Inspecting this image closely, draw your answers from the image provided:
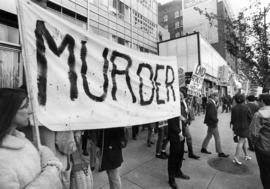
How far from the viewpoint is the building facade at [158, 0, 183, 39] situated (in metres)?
46.3

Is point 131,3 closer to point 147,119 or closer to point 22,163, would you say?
point 147,119

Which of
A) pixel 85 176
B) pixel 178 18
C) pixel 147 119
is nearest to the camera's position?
A: pixel 85 176

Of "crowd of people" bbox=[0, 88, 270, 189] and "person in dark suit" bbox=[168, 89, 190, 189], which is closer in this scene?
"crowd of people" bbox=[0, 88, 270, 189]

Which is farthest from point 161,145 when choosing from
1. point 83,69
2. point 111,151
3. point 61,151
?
point 83,69

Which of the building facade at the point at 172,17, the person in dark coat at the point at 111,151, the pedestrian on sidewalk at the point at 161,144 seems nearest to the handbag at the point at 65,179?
the person in dark coat at the point at 111,151

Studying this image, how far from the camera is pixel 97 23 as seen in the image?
12.4 meters

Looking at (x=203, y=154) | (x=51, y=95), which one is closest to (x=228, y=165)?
(x=203, y=154)

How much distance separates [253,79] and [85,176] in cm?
1584

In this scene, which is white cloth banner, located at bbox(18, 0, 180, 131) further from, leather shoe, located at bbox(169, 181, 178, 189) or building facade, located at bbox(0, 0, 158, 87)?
leather shoe, located at bbox(169, 181, 178, 189)

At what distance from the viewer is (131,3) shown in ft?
54.0

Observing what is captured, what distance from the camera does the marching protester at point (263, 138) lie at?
2.82 metres

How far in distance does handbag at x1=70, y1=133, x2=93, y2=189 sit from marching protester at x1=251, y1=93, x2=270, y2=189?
2.71 meters

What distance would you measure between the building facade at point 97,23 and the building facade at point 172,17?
27.3m

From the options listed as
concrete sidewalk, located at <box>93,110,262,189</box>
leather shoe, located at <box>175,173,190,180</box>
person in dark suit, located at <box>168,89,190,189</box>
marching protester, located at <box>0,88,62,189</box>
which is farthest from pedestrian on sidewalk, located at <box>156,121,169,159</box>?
marching protester, located at <box>0,88,62,189</box>
